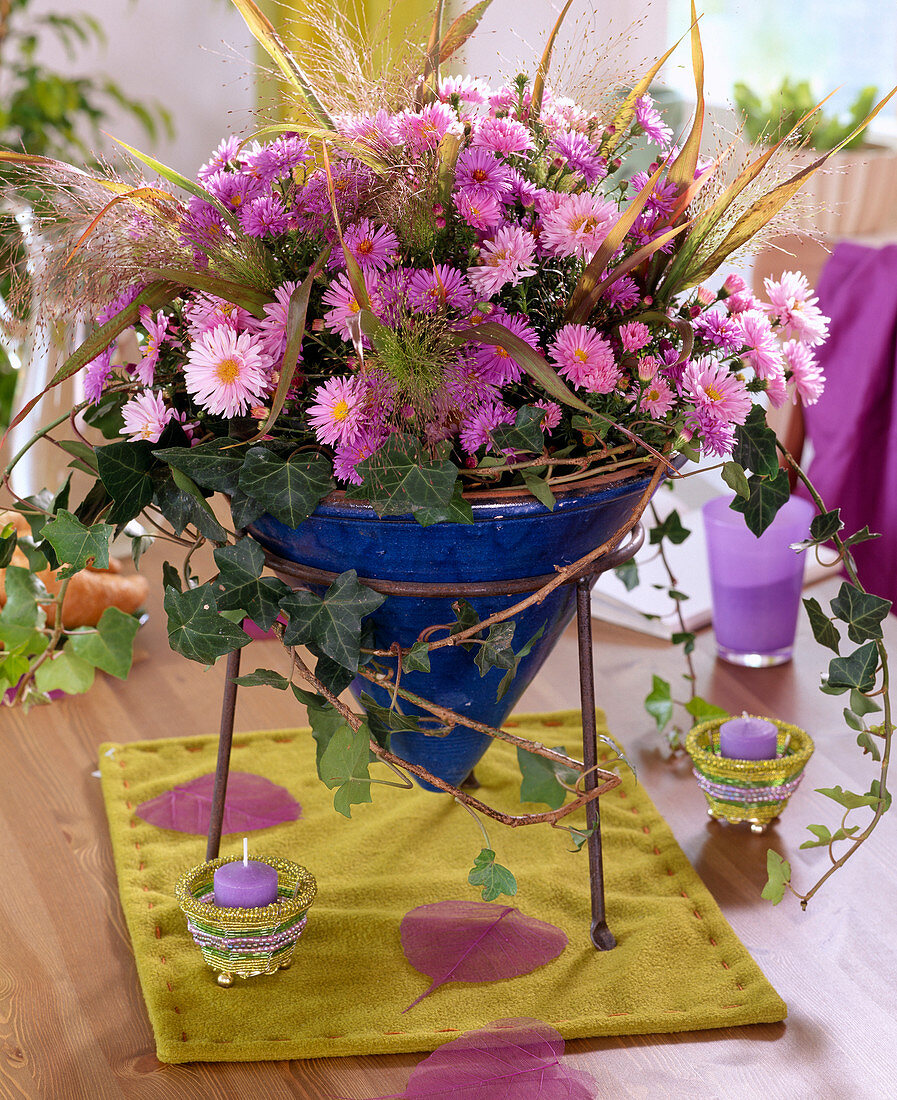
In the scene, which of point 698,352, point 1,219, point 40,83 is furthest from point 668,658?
point 40,83

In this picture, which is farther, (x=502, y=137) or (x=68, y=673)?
(x=68, y=673)

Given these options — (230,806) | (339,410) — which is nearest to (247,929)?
(230,806)

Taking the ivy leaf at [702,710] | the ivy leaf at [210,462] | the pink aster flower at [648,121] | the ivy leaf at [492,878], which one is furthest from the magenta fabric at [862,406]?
the ivy leaf at [210,462]

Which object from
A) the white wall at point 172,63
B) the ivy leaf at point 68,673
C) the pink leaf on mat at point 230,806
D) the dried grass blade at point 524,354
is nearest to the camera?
the dried grass blade at point 524,354

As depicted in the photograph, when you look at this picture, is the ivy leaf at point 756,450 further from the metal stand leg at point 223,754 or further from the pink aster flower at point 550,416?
the metal stand leg at point 223,754

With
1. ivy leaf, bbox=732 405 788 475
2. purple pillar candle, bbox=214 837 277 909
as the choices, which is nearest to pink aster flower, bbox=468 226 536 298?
ivy leaf, bbox=732 405 788 475

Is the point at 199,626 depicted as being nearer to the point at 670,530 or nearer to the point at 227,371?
the point at 227,371

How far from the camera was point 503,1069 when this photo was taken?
72 centimetres

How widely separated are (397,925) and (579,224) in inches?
20.9

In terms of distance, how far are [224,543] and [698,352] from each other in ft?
1.14

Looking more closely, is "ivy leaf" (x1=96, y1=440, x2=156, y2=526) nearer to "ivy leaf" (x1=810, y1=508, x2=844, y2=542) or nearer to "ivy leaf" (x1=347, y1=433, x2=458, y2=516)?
"ivy leaf" (x1=347, y1=433, x2=458, y2=516)

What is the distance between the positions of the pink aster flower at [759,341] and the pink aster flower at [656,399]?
0.09 metres

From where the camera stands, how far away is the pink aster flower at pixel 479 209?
0.68 meters

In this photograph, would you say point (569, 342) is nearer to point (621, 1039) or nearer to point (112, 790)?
point (621, 1039)
